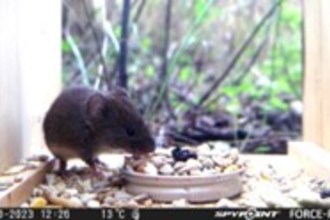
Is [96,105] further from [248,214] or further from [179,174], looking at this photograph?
[248,214]

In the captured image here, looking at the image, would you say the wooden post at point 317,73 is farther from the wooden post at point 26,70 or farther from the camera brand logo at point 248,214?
the camera brand logo at point 248,214

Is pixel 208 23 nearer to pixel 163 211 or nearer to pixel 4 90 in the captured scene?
pixel 4 90

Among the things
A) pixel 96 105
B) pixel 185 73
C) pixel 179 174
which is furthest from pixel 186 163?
pixel 185 73

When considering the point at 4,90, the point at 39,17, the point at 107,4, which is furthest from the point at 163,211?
the point at 107,4

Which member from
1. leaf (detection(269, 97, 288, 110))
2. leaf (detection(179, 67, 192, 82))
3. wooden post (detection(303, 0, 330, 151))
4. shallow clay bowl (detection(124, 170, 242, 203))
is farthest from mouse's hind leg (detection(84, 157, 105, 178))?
leaf (detection(269, 97, 288, 110))

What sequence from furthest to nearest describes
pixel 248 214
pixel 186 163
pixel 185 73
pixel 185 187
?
pixel 185 73 → pixel 186 163 → pixel 185 187 → pixel 248 214

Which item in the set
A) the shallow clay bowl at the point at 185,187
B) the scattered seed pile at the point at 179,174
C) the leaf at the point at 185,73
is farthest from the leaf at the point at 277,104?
the shallow clay bowl at the point at 185,187
